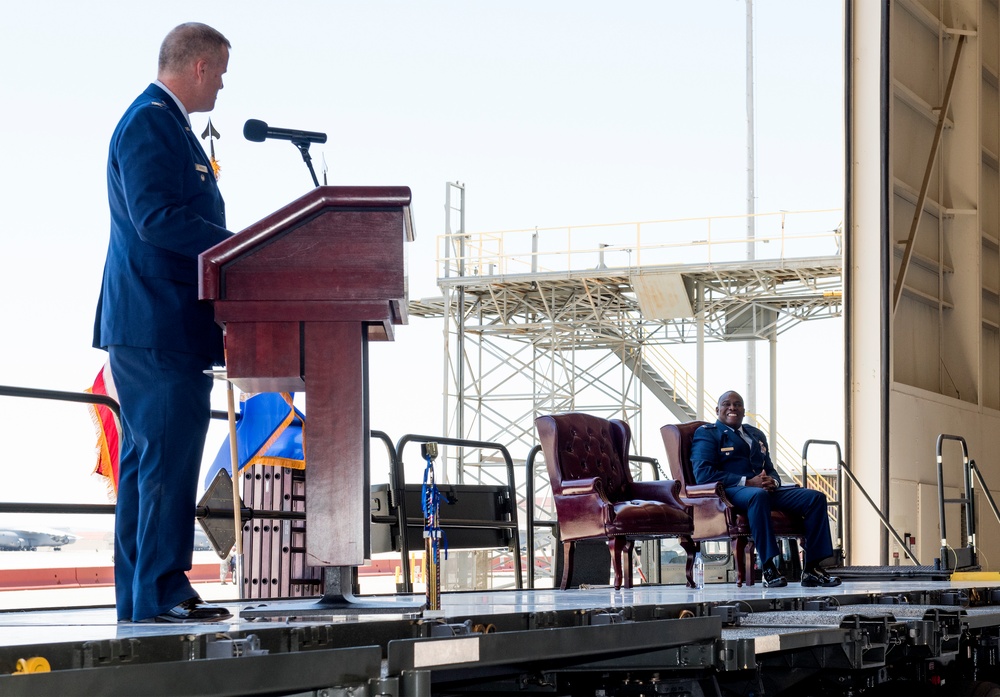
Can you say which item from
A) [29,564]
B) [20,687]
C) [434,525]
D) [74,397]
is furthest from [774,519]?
[29,564]

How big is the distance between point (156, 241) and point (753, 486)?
17.4ft

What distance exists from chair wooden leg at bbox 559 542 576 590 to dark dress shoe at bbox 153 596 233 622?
13.6ft

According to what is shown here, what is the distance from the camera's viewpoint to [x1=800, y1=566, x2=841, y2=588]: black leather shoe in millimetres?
7141

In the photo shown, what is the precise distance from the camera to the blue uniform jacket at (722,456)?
7.70 m

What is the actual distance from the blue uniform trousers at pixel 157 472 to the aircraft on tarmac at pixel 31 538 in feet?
86.4

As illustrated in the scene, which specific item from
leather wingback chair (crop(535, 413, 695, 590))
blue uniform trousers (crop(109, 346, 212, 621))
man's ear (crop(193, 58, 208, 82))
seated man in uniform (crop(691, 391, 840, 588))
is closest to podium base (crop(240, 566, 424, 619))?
blue uniform trousers (crop(109, 346, 212, 621))

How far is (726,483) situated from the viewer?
7664mm

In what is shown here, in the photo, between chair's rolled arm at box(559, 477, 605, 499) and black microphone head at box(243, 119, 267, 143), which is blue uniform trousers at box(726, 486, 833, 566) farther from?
black microphone head at box(243, 119, 267, 143)

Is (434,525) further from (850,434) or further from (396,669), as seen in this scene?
(850,434)

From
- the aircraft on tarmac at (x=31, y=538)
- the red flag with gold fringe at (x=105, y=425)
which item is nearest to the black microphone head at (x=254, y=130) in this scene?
the red flag with gold fringe at (x=105, y=425)

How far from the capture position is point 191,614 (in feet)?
8.99

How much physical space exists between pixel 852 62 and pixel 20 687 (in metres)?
12.1

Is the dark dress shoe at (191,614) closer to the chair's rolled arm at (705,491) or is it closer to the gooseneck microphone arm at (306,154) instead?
the gooseneck microphone arm at (306,154)

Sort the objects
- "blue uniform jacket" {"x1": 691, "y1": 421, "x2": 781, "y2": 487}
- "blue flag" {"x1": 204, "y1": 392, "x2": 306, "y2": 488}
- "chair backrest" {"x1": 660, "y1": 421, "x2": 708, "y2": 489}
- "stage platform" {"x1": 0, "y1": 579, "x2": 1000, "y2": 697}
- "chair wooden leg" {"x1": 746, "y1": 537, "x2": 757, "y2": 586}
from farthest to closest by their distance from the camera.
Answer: "chair backrest" {"x1": 660, "y1": 421, "x2": 708, "y2": 489}, "blue uniform jacket" {"x1": 691, "y1": 421, "x2": 781, "y2": 487}, "chair wooden leg" {"x1": 746, "y1": 537, "x2": 757, "y2": 586}, "blue flag" {"x1": 204, "y1": 392, "x2": 306, "y2": 488}, "stage platform" {"x1": 0, "y1": 579, "x2": 1000, "y2": 697}
